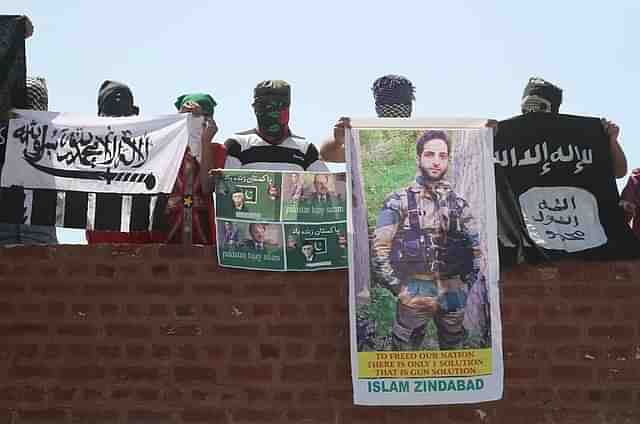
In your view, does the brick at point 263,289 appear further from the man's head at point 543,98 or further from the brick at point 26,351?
the man's head at point 543,98

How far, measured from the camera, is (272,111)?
26.6 feet

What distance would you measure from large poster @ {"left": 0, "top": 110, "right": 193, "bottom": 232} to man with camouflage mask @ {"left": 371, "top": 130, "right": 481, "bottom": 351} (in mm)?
1512

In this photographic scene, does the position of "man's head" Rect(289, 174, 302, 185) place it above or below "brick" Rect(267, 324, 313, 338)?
above

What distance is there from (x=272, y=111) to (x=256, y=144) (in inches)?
10.1

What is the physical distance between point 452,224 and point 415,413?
1219 millimetres

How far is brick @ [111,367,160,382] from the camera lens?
7547mm

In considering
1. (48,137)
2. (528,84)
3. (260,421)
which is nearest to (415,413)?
(260,421)

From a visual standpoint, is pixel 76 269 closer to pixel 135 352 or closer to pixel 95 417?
pixel 135 352

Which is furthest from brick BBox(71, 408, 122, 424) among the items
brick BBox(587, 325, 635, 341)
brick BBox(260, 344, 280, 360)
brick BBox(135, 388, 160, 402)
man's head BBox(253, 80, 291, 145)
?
brick BBox(587, 325, 635, 341)

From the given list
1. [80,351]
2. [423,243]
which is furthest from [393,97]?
[80,351]

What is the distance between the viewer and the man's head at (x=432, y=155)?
7.68 m

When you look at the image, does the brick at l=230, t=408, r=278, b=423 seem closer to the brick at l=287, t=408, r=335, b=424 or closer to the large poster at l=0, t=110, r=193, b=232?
the brick at l=287, t=408, r=335, b=424

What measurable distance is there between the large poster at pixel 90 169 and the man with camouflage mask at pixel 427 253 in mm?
1512

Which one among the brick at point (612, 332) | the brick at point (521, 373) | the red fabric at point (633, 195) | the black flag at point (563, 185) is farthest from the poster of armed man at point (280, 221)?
the red fabric at point (633, 195)
